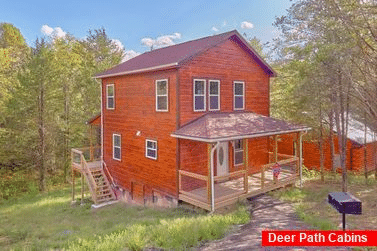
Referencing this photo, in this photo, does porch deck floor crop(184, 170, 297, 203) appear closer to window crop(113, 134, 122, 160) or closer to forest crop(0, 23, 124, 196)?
window crop(113, 134, 122, 160)

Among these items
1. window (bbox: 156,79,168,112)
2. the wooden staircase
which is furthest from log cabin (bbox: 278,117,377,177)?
the wooden staircase

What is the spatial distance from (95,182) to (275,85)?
59.5ft

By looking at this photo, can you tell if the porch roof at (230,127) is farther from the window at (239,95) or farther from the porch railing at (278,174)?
the porch railing at (278,174)

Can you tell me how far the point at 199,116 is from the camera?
13406 mm

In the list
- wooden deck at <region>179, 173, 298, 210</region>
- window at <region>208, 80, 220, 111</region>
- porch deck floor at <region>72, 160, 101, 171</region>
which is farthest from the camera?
porch deck floor at <region>72, 160, 101, 171</region>

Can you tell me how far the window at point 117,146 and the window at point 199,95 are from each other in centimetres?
599

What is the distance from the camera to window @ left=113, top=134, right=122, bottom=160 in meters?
16.9

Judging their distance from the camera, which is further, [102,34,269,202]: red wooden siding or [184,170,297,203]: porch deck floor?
[102,34,269,202]: red wooden siding

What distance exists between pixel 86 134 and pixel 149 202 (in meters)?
16.2

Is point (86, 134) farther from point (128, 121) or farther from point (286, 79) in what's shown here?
point (286, 79)

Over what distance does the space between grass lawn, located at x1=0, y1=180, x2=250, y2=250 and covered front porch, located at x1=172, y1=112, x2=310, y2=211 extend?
3.02 ft

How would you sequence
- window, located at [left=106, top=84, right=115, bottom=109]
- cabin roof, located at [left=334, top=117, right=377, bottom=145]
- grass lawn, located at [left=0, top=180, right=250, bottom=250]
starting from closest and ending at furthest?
grass lawn, located at [left=0, top=180, right=250, bottom=250] < window, located at [left=106, top=84, right=115, bottom=109] < cabin roof, located at [left=334, top=117, right=377, bottom=145]

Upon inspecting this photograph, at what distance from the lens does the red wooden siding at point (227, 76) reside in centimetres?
1281

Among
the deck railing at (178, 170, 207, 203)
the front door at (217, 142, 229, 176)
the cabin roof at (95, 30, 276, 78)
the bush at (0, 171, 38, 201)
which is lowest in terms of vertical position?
the bush at (0, 171, 38, 201)
